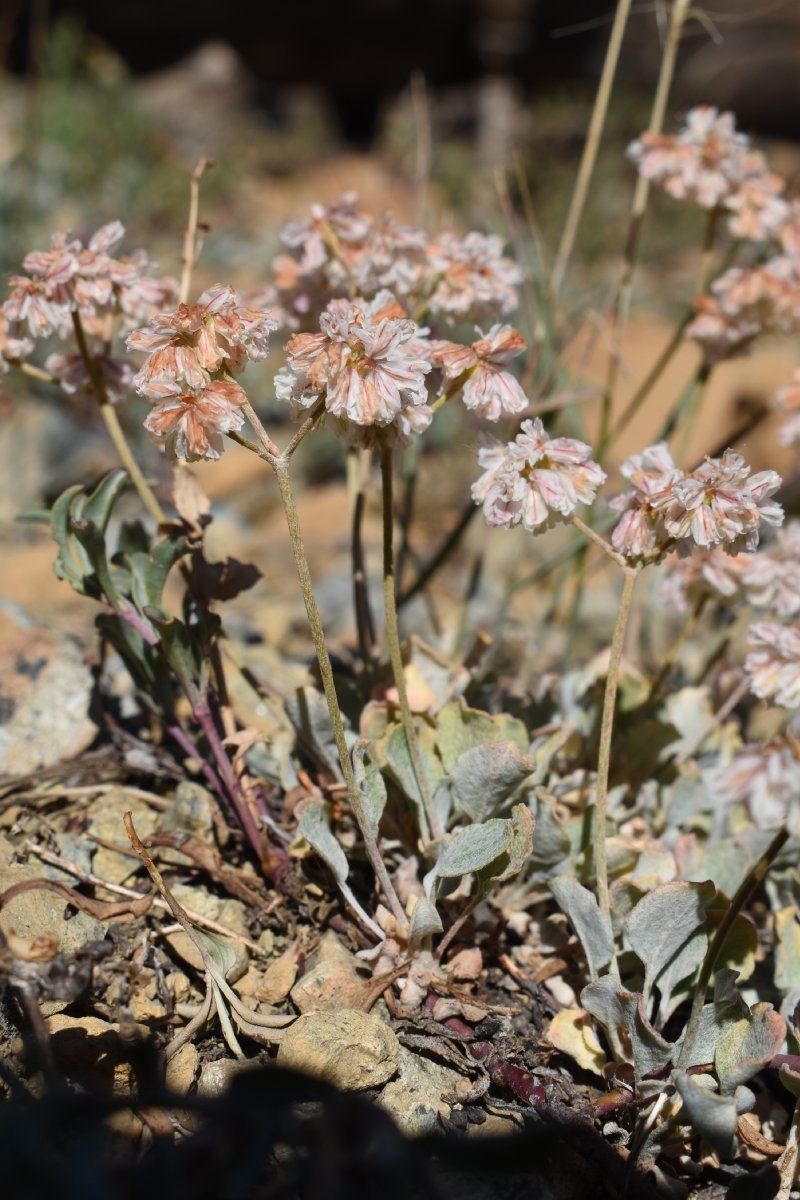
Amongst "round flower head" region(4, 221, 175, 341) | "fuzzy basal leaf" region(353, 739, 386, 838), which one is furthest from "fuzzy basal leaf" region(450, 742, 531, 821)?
"round flower head" region(4, 221, 175, 341)

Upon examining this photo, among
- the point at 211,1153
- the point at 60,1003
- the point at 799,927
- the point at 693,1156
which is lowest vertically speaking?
the point at 693,1156

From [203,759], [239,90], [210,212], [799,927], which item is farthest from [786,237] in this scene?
[239,90]

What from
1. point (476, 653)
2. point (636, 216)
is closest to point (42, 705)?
point (476, 653)

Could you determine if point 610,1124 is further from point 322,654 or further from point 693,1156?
point 322,654

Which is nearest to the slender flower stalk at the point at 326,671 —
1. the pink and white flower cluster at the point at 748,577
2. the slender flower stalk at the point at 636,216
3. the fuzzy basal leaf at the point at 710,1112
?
the fuzzy basal leaf at the point at 710,1112

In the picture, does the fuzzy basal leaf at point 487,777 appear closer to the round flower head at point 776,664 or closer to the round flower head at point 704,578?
the round flower head at point 776,664

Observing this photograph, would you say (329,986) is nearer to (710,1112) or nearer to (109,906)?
(109,906)

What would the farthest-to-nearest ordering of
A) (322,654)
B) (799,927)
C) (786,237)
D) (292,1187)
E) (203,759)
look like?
(786,237), (203,759), (799,927), (322,654), (292,1187)
